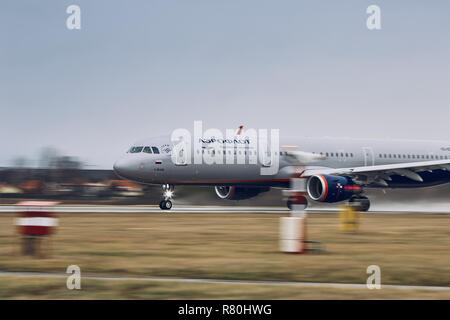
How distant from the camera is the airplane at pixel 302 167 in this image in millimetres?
41531

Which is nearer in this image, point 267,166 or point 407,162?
point 267,166

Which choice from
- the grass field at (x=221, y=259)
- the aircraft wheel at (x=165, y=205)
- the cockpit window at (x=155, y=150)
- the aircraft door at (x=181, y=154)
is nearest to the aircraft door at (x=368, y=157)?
the aircraft door at (x=181, y=154)

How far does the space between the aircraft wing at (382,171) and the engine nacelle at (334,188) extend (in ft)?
5.75

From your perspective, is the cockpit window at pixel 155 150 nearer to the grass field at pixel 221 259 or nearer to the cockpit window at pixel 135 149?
the cockpit window at pixel 135 149

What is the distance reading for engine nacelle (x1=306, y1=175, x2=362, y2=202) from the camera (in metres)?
41.3

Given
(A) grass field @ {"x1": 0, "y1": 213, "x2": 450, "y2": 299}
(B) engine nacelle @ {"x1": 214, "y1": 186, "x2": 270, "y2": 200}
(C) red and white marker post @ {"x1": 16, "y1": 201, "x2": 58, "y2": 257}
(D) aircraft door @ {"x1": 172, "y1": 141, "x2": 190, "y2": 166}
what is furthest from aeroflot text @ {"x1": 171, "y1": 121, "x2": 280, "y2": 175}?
(C) red and white marker post @ {"x1": 16, "y1": 201, "x2": 58, "y2": 257}

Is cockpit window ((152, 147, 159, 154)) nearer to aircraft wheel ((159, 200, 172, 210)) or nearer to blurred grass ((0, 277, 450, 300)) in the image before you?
aircraft wheel ((159, 200, 172, 210))

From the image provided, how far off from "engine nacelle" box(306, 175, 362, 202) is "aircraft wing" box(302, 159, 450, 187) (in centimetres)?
175

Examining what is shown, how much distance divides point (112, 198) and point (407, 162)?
2322cm

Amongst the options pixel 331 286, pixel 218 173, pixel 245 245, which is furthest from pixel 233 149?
pixel 331 286

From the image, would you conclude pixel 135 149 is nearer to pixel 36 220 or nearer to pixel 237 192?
pixel 237 192
